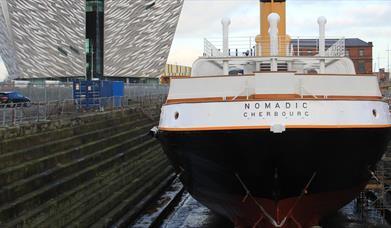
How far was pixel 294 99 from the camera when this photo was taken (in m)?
10.6

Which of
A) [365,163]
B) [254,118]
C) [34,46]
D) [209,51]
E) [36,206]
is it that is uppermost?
[34,46]

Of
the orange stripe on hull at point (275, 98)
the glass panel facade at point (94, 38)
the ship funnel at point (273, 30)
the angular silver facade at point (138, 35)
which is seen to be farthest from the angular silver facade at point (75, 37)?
the orange stripe on hull at point (275, 98)

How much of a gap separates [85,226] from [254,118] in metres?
5.82

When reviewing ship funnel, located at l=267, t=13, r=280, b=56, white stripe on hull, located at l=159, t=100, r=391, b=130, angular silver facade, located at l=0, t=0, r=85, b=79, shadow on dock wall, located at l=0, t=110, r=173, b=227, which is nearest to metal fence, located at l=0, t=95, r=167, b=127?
shadow on dock wall, located at l=0, t=110, r=173, b=227

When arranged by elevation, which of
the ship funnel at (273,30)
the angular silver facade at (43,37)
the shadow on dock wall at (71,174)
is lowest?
the shadow on dock wall at (71,174)

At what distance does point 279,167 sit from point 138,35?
268 ft

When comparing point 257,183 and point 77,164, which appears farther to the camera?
point 77,164

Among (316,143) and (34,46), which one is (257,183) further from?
(34,46)

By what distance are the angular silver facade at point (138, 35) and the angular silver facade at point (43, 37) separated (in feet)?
16.7

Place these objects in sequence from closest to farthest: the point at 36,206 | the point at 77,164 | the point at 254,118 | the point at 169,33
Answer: the point at 254,118, the point at 36,206, the point at 77,164, the point at 169,33

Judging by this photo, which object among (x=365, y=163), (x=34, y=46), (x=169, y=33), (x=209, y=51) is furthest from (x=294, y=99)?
(x=169, y=33)

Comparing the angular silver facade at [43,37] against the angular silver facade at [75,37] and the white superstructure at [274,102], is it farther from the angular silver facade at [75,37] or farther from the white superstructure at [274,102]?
the white superstructure at [274,102]

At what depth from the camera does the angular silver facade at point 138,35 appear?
87188 mm

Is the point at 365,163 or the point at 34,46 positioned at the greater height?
the point at 34,46
